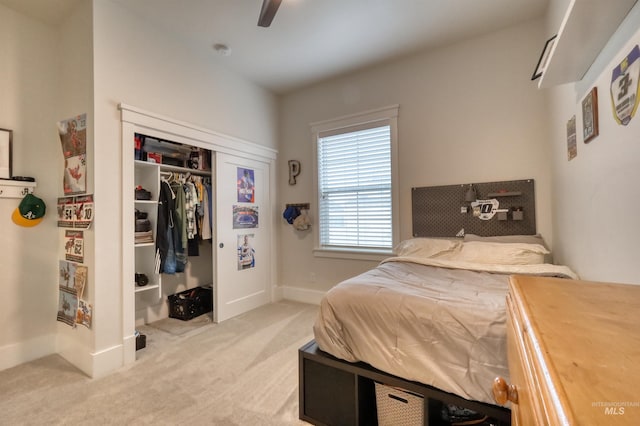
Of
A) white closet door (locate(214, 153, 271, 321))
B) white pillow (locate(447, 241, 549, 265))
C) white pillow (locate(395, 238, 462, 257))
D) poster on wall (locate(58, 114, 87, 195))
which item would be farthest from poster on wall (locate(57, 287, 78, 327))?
white pillow (locate(447, 241, 549, 265))

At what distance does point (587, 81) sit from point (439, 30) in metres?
1.62

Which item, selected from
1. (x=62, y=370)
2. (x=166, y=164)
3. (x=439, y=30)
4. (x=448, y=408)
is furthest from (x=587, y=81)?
(x=62, y=370)

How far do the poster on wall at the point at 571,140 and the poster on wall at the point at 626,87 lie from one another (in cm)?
64

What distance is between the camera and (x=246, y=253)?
11.6 ft

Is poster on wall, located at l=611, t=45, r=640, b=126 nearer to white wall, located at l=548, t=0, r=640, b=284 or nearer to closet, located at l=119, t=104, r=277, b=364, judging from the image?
white wall, located at l=548, t=0, r=640, b=284

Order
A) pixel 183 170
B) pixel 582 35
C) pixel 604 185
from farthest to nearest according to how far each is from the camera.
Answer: pixel 183 170 < pixel 604 185 < pixel 582 35

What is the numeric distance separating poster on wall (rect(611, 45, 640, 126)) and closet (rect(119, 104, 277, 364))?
3017 mm

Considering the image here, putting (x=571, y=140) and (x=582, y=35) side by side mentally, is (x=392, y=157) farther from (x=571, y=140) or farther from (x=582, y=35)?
(x=582, y=35)

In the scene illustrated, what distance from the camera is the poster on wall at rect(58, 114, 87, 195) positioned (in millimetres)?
2240

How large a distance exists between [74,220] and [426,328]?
271 cm

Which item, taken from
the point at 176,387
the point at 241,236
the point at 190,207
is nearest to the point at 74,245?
the point at 190,207

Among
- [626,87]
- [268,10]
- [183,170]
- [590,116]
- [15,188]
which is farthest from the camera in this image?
[183,170]

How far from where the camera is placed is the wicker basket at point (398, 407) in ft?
4.46

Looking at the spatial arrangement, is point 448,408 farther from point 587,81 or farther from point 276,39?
point 276,39
